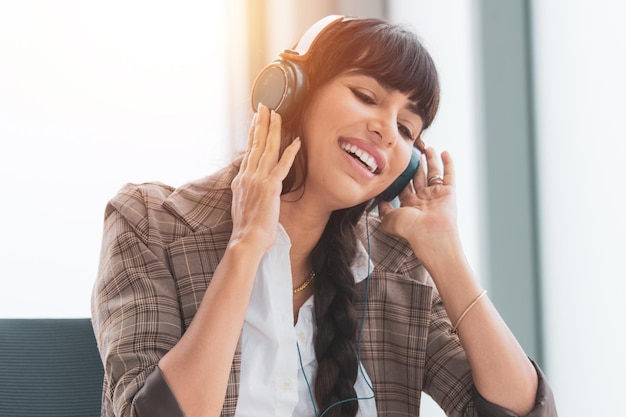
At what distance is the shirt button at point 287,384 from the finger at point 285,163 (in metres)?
0.36

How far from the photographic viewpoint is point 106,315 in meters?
1.15

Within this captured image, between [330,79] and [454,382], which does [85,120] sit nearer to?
[330,79]

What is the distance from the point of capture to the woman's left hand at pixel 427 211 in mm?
1365

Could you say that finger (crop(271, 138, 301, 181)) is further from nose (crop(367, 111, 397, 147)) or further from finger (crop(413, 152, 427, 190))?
finger (crop(413, 152, 427, 190))

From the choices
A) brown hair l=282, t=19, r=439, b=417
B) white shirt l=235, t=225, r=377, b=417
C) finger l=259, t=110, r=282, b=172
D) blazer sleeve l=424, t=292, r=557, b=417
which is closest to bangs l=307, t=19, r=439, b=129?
brown hair l=282, t=19, r=439, b=417

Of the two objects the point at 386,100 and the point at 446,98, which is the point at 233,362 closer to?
the point at 386,100

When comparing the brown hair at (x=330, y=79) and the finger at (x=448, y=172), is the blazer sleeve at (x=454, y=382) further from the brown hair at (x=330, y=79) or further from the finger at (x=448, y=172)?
the finger at (x=448, y=172)

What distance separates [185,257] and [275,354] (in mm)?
235

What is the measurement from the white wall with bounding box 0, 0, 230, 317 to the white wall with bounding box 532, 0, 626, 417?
3.05ft

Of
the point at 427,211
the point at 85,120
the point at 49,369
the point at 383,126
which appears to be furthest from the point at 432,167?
the point at 85,120

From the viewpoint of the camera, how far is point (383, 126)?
1234mm

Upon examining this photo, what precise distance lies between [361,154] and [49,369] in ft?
2.25

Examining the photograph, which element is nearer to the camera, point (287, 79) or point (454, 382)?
point (287, 79)

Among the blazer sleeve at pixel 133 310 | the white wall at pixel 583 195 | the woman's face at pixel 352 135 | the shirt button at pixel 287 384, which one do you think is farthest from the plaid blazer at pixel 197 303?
the white wall at pixel 583 195
